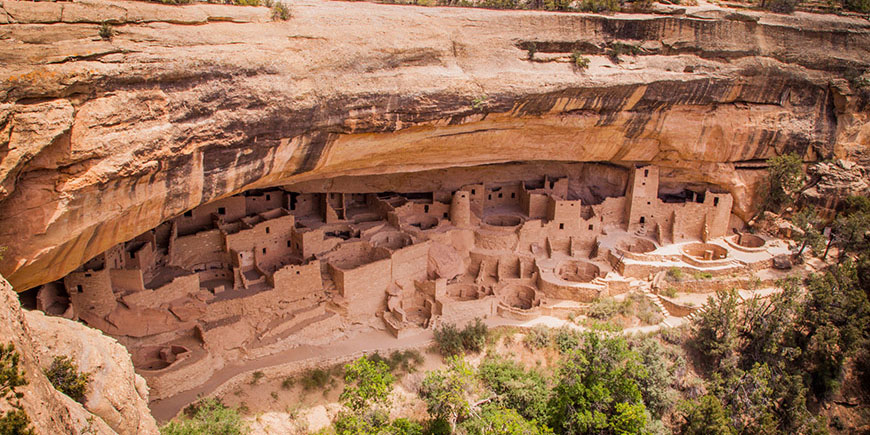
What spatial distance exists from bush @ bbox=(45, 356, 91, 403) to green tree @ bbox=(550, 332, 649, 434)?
1022cm

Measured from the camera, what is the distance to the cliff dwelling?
1367cm

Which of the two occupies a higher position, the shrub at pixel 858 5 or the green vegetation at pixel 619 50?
the shrub at pixel 858 5

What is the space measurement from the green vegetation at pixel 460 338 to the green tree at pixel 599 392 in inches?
97.4

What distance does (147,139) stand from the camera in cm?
932

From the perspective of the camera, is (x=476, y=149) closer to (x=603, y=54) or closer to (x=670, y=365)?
(x=603, y=54)

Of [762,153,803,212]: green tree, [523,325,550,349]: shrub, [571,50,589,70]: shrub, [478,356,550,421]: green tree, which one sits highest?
[571,50,589,70]: shrub

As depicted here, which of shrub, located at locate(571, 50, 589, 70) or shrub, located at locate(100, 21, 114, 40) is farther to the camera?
shrub, located at locate(571, 50, 589, 70)

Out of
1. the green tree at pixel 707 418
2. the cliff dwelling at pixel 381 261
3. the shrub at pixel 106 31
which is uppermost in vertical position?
the shrub at pixel 106 31

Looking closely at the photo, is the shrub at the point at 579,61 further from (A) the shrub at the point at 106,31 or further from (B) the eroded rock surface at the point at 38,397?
(B) the eroded rock surface at the point at 38,397

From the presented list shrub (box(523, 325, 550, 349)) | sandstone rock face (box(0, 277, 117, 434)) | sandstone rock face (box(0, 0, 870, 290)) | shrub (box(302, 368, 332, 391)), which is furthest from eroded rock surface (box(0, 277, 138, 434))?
shrub (box(523, 325, 550, 349))

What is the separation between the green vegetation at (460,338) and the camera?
15.9 m

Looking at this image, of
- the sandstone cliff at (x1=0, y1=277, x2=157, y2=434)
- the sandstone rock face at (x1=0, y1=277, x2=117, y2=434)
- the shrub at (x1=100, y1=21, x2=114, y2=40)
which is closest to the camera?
the sandstone rock face at (x1=0, y1=277, x2=117, y2=434)

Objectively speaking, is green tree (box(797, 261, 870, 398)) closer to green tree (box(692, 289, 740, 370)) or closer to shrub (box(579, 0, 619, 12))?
green tree (box(692, 289, 740, 370))

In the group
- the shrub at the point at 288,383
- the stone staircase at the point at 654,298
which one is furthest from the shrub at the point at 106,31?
the stone staircase at the point at 654,298
